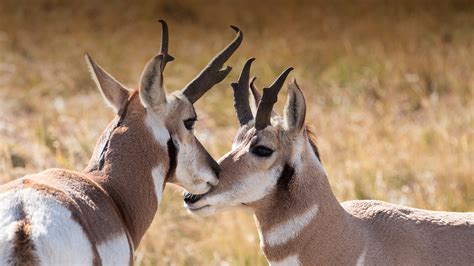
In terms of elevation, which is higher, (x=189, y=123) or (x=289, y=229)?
(x=189, y=123)

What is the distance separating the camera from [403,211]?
7.67 metres

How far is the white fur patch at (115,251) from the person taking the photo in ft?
20.7

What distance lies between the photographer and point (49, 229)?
5852 mm

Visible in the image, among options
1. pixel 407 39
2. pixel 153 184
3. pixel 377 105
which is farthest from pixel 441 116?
pixel 153 184

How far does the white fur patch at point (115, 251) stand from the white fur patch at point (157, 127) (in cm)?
74

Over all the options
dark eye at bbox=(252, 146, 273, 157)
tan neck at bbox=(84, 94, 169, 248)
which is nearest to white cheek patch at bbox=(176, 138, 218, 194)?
tan neck at bbox=(84, 94, 169, 248)

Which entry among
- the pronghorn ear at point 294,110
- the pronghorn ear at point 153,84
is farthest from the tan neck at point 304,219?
the pronghorn ear at point 153,84

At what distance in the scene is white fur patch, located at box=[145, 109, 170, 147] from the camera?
23.6ft

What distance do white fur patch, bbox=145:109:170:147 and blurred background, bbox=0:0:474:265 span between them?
2310 mm

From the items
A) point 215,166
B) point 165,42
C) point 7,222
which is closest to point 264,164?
point 215,166

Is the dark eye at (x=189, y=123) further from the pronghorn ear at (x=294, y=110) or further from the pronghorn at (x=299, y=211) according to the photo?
the pronghorn ear at (x=294, y=110)

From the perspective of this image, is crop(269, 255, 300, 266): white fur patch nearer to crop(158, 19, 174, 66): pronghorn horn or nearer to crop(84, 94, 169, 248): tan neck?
crop(84, 94, 169, 248): tan neck

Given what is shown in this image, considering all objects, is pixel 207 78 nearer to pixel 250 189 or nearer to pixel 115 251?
pixel 250 189

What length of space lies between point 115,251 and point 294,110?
1555 mm
